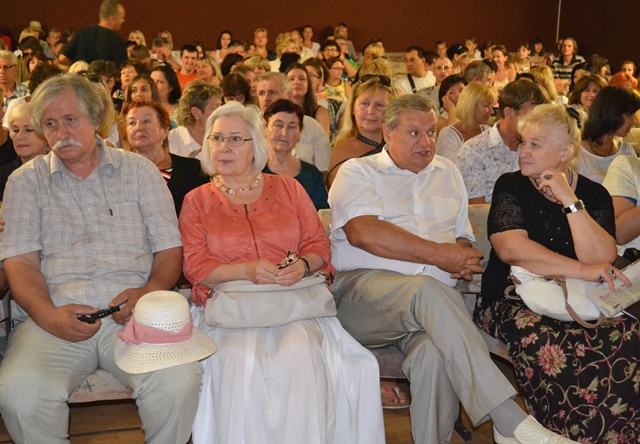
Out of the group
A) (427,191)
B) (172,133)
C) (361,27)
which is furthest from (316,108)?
(361,27)

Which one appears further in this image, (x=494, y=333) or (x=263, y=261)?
(x=494, y=333)

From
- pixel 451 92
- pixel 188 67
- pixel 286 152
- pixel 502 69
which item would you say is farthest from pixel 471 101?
pixel 502 69

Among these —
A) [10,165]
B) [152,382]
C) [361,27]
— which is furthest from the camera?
[361,27]

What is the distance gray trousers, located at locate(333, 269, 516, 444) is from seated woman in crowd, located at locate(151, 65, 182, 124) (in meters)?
3.76

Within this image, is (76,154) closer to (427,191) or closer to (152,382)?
(152,382)

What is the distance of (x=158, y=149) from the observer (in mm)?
3773

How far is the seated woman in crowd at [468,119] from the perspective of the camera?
505cm

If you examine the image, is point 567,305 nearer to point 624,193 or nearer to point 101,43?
point 624,193

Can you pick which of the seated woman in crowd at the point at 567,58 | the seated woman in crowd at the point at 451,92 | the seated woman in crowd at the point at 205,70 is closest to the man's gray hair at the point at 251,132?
the seated woman in crowd at the point at 451,92

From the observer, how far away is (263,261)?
2.85 meters

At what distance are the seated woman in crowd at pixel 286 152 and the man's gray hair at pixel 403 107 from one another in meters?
0.64

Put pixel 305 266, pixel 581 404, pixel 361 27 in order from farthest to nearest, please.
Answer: pixel 361 27 < pixel 305 266 < pixel 581 404

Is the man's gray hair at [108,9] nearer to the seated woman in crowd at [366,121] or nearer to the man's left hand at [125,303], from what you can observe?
the seated woman in crowd at [366,121]

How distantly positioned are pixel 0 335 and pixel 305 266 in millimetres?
1267
